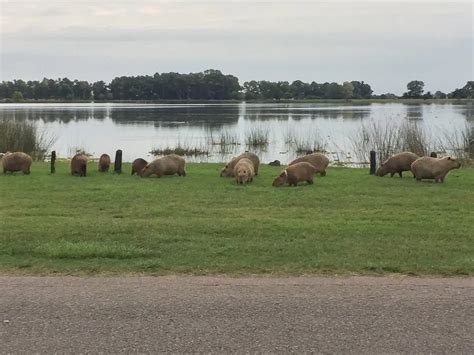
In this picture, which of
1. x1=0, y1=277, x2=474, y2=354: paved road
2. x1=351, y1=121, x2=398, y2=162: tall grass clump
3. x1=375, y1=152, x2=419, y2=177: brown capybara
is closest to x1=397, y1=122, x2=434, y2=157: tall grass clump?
x1=351, y1=121, x2=398, y2=162: tall grass clump

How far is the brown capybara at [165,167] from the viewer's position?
666 inches

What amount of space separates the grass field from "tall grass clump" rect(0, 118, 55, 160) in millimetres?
12420

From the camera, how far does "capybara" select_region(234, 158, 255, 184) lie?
15.0 m

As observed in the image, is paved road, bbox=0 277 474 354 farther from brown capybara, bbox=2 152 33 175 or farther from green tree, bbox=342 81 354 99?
green tree, bbox=342 81 354 99

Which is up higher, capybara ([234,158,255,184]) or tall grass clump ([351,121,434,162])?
tall grass clump ([351,121,434,162])

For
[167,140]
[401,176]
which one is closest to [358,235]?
[401,176]

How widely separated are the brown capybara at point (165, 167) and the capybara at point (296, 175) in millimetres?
3667

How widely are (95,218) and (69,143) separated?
91.8 ft

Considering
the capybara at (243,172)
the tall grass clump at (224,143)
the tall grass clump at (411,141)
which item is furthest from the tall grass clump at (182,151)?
the capybara at (243,172)

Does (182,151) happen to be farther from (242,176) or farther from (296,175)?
(296,175)

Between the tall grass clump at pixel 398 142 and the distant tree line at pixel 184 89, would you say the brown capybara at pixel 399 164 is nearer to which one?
the tall grass clump at pixel 398 142

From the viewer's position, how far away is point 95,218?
9.88 m

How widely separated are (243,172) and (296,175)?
4.45 feet

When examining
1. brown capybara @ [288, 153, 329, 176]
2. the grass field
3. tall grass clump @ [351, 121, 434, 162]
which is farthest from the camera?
tall grass clump @ [351, 121, 434, 162]
